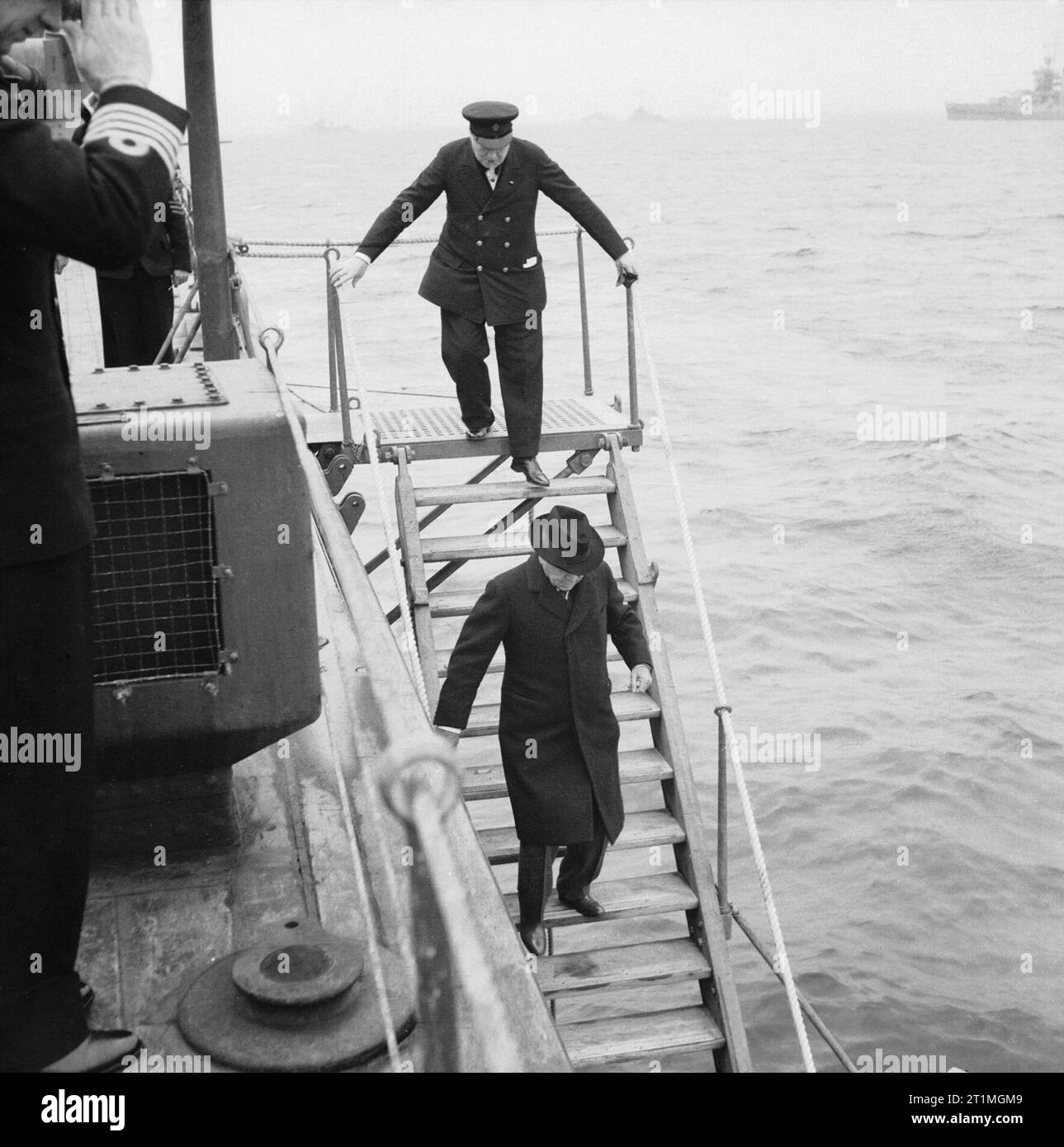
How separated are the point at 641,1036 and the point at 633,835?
1.01 meters

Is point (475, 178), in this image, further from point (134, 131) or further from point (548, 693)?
point (134, 131)

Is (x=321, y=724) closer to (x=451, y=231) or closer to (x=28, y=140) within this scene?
(x=28, y=140)

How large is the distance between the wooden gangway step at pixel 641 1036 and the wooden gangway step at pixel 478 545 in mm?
2528

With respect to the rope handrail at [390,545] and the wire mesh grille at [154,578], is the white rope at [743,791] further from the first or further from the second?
the wire mesh grille at [154,578]

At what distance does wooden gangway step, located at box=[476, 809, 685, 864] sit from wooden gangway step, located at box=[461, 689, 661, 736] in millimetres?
533

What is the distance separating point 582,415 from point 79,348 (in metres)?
3.44

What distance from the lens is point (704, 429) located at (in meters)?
25.6

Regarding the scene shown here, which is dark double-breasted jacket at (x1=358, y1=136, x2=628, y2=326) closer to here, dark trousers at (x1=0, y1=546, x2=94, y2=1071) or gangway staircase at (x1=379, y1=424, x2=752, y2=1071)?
gangway staircase at (x1=379, y1=424, x2=752, y2=1071)

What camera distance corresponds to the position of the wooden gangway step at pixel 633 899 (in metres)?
7.48

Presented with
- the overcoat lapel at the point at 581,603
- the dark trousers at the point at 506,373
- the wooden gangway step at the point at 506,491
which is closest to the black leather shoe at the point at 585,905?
the overcoat lapel at the point at 581,603

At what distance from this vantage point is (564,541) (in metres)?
6.34

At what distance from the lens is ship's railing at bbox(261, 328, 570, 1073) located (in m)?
1.44

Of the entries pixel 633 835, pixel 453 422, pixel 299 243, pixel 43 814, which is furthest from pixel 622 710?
pixel 43 814
